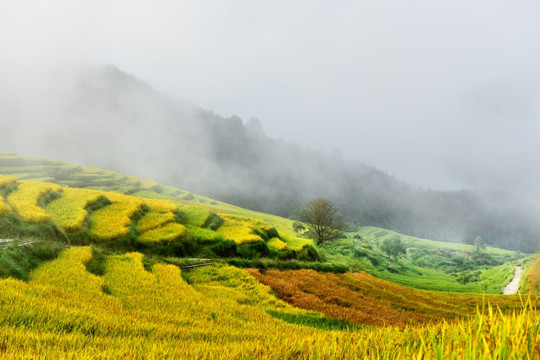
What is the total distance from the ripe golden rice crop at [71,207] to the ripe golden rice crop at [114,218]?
91 cm

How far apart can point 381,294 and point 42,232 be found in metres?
19.7

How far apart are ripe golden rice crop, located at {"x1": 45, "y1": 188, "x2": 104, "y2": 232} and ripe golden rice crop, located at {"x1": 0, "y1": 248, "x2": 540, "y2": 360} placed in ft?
20.2

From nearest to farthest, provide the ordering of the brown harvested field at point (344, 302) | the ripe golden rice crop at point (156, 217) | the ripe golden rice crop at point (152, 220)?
1. the brown harvested field at point (344, 302)
2. the ripe golden rice crop at point (152, 220)
3. the ripe golden rice crop at point (156, 217)

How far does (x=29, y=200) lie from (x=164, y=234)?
816 centimetres

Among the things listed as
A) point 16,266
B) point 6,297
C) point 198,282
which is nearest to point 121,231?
point 198,282

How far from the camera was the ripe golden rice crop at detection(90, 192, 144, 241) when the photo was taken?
57.5 ft

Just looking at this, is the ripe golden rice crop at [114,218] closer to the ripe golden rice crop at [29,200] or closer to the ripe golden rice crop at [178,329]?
the ripe golden rice crop at [29,200]

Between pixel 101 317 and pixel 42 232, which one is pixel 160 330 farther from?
pixel 42 232

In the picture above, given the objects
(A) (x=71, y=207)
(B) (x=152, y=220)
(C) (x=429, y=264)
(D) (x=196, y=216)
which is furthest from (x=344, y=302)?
(C) (x=429, y=264)

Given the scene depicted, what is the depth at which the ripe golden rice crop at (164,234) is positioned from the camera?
18.9 m

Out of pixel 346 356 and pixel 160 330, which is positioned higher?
pixel 346 356

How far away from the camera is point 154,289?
31.7ft

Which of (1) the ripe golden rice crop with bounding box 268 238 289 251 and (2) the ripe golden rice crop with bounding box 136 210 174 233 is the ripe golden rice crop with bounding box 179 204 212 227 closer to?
(2) the ripe golden rice crop with bounding box 136 210 174 233

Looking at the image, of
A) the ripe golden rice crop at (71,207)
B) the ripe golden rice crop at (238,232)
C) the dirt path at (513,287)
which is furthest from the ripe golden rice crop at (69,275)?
the dirt path at (513,287)
